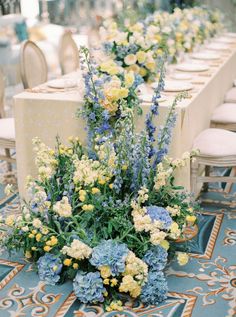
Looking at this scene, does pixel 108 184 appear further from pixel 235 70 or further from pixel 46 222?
pixel 235 70

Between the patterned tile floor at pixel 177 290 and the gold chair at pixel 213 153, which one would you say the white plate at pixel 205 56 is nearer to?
the gold chair at pixel 213 153

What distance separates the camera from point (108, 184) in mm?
2869

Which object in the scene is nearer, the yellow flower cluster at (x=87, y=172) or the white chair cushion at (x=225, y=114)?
the yellow flower cluster at (x=87, y=172)

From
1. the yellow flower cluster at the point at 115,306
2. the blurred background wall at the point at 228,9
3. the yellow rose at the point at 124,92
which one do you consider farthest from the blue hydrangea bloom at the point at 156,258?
the blurred background wall at the point at 228,9

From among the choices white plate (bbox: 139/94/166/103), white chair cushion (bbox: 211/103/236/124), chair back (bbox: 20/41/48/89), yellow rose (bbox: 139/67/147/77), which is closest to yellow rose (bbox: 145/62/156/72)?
yellow rose (bbox: 139/67/147/77)

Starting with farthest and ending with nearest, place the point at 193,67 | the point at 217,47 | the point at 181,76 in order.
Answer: the point at 217,47
the point at 193,67
the point at 181,76

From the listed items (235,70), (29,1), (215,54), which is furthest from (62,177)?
(29,1)

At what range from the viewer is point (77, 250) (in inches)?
98.7

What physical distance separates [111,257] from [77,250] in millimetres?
155

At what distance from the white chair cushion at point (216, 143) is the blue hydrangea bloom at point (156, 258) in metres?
0.83

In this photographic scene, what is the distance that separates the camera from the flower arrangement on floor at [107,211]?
8.29ft

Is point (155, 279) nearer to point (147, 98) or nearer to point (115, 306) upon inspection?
point (115, 306)

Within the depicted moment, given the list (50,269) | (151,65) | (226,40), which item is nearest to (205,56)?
(226,40)

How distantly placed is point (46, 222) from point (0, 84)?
159cm
